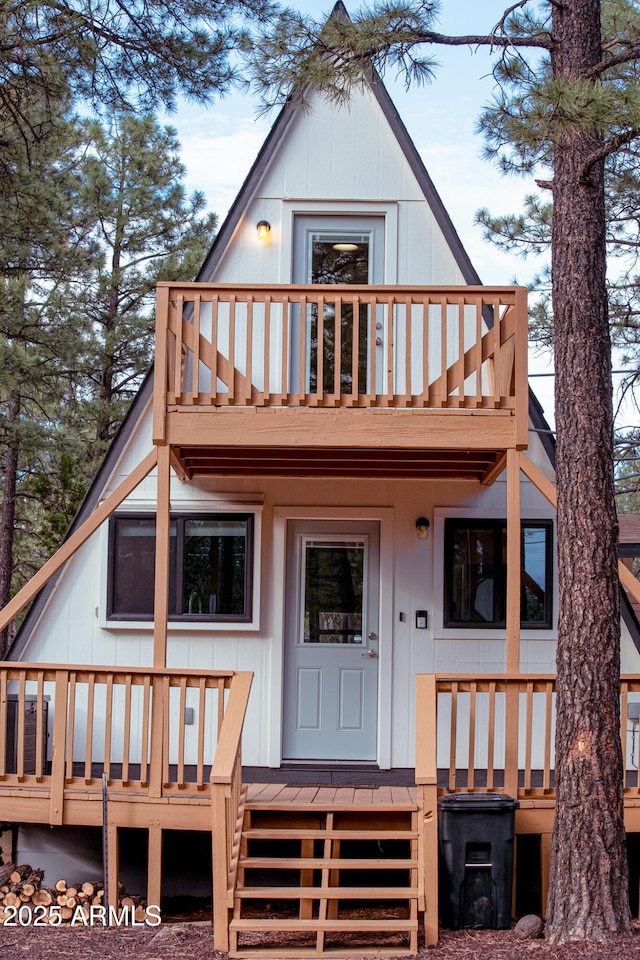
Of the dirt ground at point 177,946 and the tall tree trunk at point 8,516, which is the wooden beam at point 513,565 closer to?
the dirt ground at point 177,946

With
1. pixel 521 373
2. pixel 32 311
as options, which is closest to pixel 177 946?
pixel 521 373

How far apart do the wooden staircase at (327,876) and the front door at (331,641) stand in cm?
108

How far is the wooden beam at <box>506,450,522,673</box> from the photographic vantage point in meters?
7.40

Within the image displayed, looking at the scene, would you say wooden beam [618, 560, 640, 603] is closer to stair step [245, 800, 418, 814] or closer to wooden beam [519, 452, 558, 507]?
wooden beam [519, 452, 558, 507]

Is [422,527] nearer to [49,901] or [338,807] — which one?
[338,807]

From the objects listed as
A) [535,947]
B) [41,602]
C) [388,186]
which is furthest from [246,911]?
[388,186]

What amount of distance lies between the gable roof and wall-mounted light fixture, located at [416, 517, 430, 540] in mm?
1293

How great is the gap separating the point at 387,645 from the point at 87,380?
1047cm

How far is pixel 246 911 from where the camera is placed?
23.9 feet

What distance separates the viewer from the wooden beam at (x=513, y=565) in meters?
7.40

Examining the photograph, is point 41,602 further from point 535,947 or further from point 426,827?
point 535,947

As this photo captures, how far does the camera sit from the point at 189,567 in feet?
30.4

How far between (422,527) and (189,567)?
2.21m

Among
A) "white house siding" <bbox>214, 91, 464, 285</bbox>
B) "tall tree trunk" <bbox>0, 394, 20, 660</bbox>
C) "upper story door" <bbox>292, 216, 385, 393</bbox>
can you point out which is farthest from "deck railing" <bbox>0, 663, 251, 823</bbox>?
"tall tree trunk" <bbox>0, 394, 20, 660</bbox>
